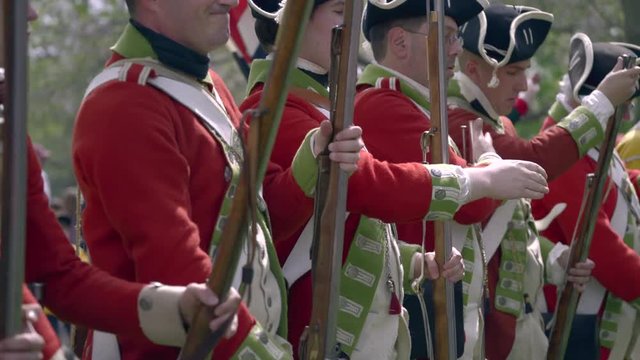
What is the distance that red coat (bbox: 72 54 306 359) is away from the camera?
3541 millimetres

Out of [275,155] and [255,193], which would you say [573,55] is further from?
[255,193]

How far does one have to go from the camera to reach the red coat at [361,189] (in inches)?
165

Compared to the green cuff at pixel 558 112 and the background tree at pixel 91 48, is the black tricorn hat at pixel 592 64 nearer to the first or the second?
the green cuff at pixel 558 112

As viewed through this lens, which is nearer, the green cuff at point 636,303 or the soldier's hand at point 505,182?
the soldier's hand at point 505,182

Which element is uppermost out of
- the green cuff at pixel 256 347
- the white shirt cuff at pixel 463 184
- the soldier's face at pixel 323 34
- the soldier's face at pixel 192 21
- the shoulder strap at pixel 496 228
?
the soldier's face at pixel 192 21

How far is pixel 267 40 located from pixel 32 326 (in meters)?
1.93

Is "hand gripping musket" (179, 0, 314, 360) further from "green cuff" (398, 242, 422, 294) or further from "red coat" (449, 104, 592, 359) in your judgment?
→ "red coat" (449, 104, 592, 359)

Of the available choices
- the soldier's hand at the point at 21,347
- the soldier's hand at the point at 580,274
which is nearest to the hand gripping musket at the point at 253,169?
the soldier's hand at the point at 21,347

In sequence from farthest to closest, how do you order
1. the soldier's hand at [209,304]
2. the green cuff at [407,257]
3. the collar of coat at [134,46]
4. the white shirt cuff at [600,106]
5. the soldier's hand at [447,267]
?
the white shirt cuff at [600,106], the green cuff at [407,257], the soldier's hand at [447,267], the collar of coat at [134,46], the soldier's hand at [209,304]

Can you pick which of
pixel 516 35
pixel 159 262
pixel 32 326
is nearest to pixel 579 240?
pixel 516 35

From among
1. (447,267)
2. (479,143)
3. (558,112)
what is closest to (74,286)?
(447,267)

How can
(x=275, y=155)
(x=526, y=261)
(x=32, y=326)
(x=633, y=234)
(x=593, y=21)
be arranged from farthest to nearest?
(x=593, y=21), (x=633, y=234), (x=526, y=261), (x=275, y=155), (x=32, y=326)

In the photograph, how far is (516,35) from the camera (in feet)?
20.2

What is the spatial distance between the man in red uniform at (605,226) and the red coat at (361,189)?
2149 mm
